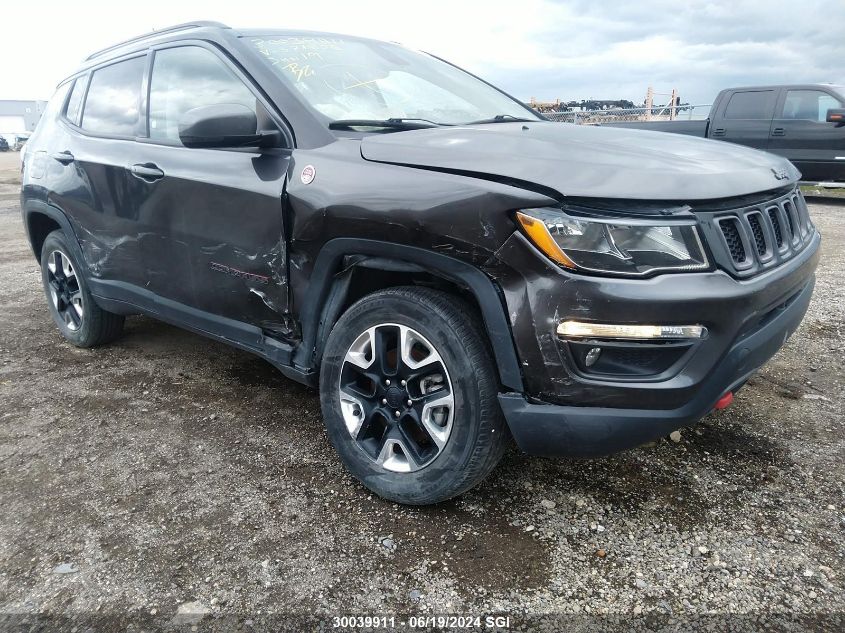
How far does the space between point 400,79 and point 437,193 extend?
1.25 metres

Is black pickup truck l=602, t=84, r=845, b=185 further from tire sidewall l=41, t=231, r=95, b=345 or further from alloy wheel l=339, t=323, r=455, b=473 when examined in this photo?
alloy wheel l=339, t=323, r=455, b=473

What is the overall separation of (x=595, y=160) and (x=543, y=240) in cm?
33

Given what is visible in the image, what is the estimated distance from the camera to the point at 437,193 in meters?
2.07

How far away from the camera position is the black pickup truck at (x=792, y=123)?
1000 cm

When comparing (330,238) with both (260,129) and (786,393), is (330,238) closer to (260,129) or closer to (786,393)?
(260,129)

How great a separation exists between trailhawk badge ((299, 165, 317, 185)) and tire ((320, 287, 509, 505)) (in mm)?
501

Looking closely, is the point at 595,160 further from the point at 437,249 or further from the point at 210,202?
the point at 210,202

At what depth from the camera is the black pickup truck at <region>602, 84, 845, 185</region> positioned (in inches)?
394

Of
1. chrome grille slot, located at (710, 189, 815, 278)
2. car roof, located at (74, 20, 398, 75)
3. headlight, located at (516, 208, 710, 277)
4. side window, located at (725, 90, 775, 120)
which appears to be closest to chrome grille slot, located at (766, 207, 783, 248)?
chrome grille slot, located at (710, 189, 815, 278)

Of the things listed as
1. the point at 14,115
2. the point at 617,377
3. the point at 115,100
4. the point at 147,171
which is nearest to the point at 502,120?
the point at 617,377

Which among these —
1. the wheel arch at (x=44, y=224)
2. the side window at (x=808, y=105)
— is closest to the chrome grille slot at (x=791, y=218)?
the wheel arch at (x=44, y=224)

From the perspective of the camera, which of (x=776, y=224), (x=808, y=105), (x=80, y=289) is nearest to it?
(x=776, y=224)

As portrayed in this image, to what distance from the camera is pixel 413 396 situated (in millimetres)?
2291

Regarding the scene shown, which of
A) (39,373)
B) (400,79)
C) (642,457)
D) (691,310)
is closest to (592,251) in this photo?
(691,310)
